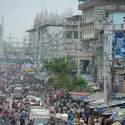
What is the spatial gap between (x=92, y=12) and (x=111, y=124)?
128 ft

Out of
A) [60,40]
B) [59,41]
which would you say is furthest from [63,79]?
[59,41]

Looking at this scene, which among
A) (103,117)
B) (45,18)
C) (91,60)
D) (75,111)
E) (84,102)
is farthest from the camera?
(45,18)

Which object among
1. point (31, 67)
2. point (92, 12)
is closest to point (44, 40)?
point (31, 67)

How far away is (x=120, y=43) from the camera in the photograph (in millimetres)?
40156

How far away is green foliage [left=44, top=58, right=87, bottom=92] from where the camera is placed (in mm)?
49375

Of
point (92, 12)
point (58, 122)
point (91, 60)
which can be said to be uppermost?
point (92, 12)

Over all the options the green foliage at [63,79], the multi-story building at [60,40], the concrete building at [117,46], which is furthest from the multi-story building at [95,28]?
the multi-story building at [60,40]

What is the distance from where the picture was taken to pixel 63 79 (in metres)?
51.2

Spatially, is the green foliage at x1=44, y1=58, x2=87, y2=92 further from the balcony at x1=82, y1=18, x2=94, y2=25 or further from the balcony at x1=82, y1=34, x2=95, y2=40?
the balcony at x1=82, y1=18, x2=94, y2=25

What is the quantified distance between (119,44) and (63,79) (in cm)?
1200

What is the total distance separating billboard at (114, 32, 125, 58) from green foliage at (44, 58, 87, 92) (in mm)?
7190

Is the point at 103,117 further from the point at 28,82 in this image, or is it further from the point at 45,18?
the point at 45,18

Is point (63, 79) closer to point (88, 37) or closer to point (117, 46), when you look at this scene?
point (117, 46)

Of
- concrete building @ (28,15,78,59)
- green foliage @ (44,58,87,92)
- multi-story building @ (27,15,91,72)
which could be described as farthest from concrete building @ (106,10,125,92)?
concrete building @ (28,15,78,59)
